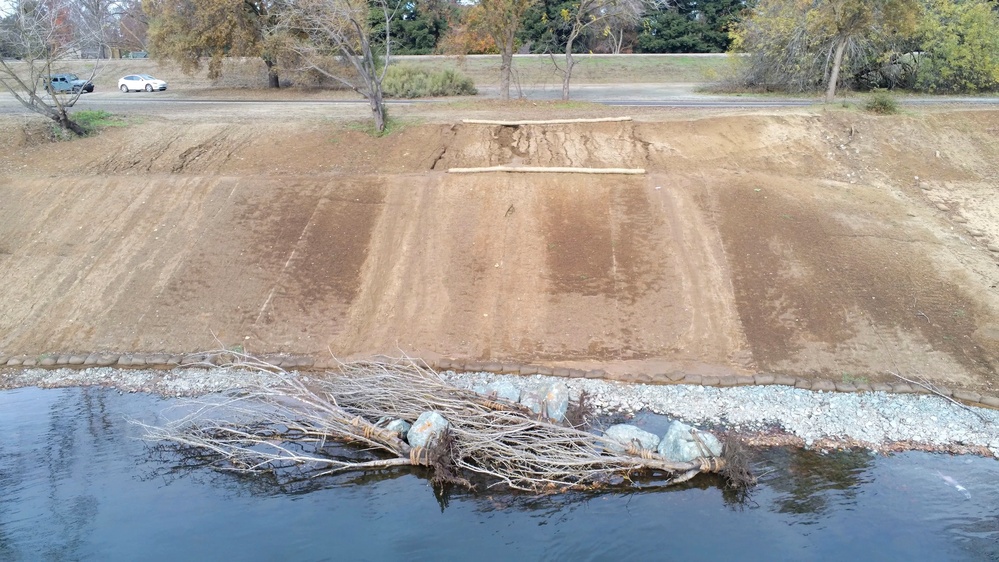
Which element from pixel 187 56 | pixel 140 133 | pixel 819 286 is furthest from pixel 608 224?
pixel 187 56

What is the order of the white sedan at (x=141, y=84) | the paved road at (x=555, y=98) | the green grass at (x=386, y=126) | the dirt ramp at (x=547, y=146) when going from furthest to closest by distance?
the white sedan at (x=141, y=84) → the paved road at (x=555, y=98) → the green grass at (x=386, y=126) → the dirt ramp at (x=547, y=146)

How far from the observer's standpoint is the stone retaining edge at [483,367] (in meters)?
13.0

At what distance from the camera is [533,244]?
1694cm

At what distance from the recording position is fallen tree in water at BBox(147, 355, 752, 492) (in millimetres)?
10555

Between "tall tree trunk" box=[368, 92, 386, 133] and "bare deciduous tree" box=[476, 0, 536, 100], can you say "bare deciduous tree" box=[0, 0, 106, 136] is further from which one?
"bare deciduous tree" box=[476, 0, 536, 100]

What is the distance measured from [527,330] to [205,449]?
6409mm

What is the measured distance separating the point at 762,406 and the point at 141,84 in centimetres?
3904

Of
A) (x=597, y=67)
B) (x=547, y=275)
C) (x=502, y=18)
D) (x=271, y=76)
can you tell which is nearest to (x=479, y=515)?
(x=547, y=275)

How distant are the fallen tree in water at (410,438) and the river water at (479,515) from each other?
29 cm

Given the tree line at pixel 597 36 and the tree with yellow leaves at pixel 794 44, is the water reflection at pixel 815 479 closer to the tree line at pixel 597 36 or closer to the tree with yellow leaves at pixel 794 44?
the tree line at pixel 597 36

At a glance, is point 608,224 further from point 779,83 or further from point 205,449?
point 779,83

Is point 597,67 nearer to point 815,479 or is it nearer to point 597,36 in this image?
point 597,36

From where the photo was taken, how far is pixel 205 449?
11477 millimetres

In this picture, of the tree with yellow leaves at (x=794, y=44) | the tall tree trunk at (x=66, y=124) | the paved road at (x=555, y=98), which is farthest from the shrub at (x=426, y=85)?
the tall tree trunk at (x=66, y=124)
